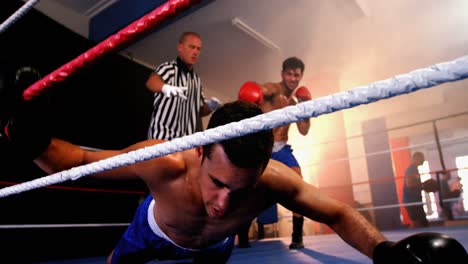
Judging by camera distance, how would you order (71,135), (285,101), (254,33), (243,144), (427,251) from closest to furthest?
(427,251) → (243,144) → (285,101) → (71,135) → (254,33)

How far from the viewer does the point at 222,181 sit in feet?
2.75

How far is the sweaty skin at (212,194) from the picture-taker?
861 millimetres

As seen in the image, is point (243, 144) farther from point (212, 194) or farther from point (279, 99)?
point (279, 99)

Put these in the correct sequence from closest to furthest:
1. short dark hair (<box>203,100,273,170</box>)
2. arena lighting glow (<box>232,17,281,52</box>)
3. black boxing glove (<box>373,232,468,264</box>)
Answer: black boxing glove (<box>373,232,468,264</box>) < short dark hair (<box>203,100,273,170</box>) < arena lighting glow (<box>232,17,281,52</box>)

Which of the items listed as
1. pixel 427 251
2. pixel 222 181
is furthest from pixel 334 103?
pixel 222 181

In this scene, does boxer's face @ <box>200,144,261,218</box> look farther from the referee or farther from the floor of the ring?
the referee

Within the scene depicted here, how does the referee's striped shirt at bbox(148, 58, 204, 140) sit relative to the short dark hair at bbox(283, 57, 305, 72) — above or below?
below

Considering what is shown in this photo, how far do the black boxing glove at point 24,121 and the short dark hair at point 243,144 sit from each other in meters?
0.41

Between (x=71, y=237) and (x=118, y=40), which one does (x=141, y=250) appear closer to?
(x=118, y=40)

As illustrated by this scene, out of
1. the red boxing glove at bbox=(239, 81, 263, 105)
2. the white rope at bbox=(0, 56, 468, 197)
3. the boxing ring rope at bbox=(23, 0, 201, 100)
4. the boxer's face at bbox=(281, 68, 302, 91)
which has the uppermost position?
the boxer's face at bbox=(281, 68, 302, 91)

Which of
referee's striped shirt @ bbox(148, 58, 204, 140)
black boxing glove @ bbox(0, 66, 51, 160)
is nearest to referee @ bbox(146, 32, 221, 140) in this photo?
referee's striped shirt @ bbox(148, 58, 204, 140)

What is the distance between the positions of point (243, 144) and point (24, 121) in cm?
54

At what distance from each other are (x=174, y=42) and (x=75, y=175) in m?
3.57

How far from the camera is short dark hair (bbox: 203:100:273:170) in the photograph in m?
0.81
